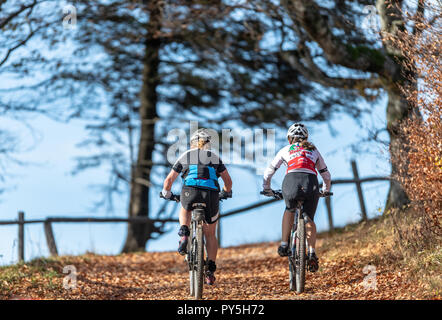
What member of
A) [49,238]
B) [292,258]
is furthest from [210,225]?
[49,238]

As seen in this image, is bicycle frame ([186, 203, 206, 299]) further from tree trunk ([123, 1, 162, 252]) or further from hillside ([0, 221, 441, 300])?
tree trunk ([123, 1, 162, 252])

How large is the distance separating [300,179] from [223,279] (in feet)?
11.2

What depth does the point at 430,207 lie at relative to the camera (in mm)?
8328

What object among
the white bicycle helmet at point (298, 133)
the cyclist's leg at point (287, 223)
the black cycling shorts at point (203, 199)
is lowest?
the cyclist's leg at point (287, 223)

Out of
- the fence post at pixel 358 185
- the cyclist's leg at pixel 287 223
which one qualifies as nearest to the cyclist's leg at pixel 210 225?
the cyclist's leg at pixel 287 223

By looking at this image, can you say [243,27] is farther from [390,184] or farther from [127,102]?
[390,184]

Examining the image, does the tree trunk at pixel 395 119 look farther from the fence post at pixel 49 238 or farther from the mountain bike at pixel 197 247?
the fence post at pixel 49 238

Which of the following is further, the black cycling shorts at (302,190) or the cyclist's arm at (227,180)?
the cyclist's arm at (227,180)

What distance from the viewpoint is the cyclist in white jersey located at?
715 cm

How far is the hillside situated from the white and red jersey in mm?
1645

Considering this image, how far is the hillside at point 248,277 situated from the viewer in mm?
7555

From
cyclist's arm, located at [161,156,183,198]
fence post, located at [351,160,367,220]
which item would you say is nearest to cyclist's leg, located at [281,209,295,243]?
cyclist's arm, located at [161,156,183,198]
